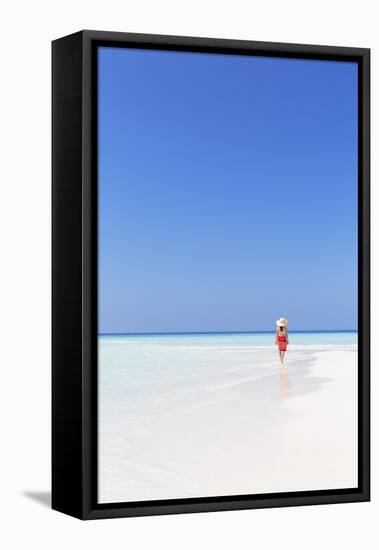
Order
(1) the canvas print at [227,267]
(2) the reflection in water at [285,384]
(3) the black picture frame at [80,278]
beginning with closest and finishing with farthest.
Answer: (3) the black picture frame at [80,278] → (1) the canvas print at [227,267] → (2) the reflection in water at [285,384]

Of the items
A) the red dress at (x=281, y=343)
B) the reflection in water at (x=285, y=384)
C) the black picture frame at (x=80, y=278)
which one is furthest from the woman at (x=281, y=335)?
the black picture frame at (x=80, y=278)

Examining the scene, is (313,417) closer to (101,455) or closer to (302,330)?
(302,330)

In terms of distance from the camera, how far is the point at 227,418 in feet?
31.9

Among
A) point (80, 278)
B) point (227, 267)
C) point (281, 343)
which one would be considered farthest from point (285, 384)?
point (80, 278)

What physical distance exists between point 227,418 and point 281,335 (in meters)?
0.69

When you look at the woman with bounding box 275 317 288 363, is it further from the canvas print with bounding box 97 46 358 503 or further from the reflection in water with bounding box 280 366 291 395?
the reflection in water with bounding box 280 366 291 395

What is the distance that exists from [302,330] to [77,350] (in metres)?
1.68

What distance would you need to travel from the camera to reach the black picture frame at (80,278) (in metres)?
9.00

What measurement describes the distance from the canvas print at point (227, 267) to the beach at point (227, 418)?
0.01 metres

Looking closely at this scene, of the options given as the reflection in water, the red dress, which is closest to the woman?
the red dress

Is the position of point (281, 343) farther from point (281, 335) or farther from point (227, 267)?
point (227, 267)

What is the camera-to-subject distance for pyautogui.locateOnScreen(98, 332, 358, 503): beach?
30.5 ft

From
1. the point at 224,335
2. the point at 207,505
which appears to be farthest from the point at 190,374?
the point at 207,505

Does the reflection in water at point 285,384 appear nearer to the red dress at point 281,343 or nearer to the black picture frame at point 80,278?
the red dress at point 281,343
